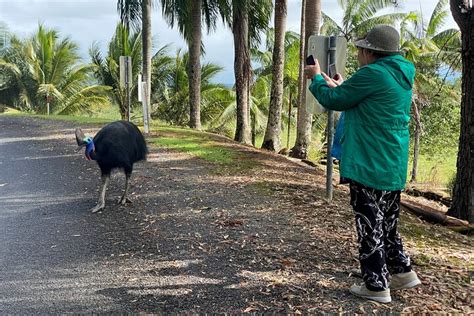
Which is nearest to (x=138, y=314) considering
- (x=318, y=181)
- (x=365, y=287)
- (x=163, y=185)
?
(x=365, y=287)

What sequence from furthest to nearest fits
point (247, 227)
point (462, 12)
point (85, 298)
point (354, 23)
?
point (354, 23) < point (462, 12) < point (247, 227) < point (85, 298)

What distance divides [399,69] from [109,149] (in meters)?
4.43

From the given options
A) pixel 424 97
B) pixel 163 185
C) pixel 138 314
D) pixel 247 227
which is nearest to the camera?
pixel 138 314

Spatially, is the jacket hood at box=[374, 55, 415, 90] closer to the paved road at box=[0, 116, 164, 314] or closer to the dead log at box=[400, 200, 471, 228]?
the paved road at box=[0, 116, 164, 314]

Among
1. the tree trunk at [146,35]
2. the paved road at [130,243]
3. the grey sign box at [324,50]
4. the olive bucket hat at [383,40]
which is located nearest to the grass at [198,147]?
the paved road at [130,243]

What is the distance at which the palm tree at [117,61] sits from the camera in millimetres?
29594

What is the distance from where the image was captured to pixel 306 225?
6457 mm

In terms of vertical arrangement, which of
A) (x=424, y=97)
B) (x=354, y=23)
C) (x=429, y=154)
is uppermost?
(x=354, y=23)

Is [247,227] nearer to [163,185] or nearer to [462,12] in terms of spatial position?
[163,185]

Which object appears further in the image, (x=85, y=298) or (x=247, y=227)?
(x=247, y=227)

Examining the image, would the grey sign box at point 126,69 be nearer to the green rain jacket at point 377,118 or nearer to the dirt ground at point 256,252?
the dirt ground at point 256,252

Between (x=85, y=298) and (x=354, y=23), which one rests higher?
(x=354, y=23)

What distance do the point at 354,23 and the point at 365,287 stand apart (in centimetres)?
2841

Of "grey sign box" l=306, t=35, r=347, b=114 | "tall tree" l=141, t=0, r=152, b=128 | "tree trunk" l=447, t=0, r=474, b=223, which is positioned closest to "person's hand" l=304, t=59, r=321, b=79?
"grey sign box" l=306, t=35, r=347, b=114
